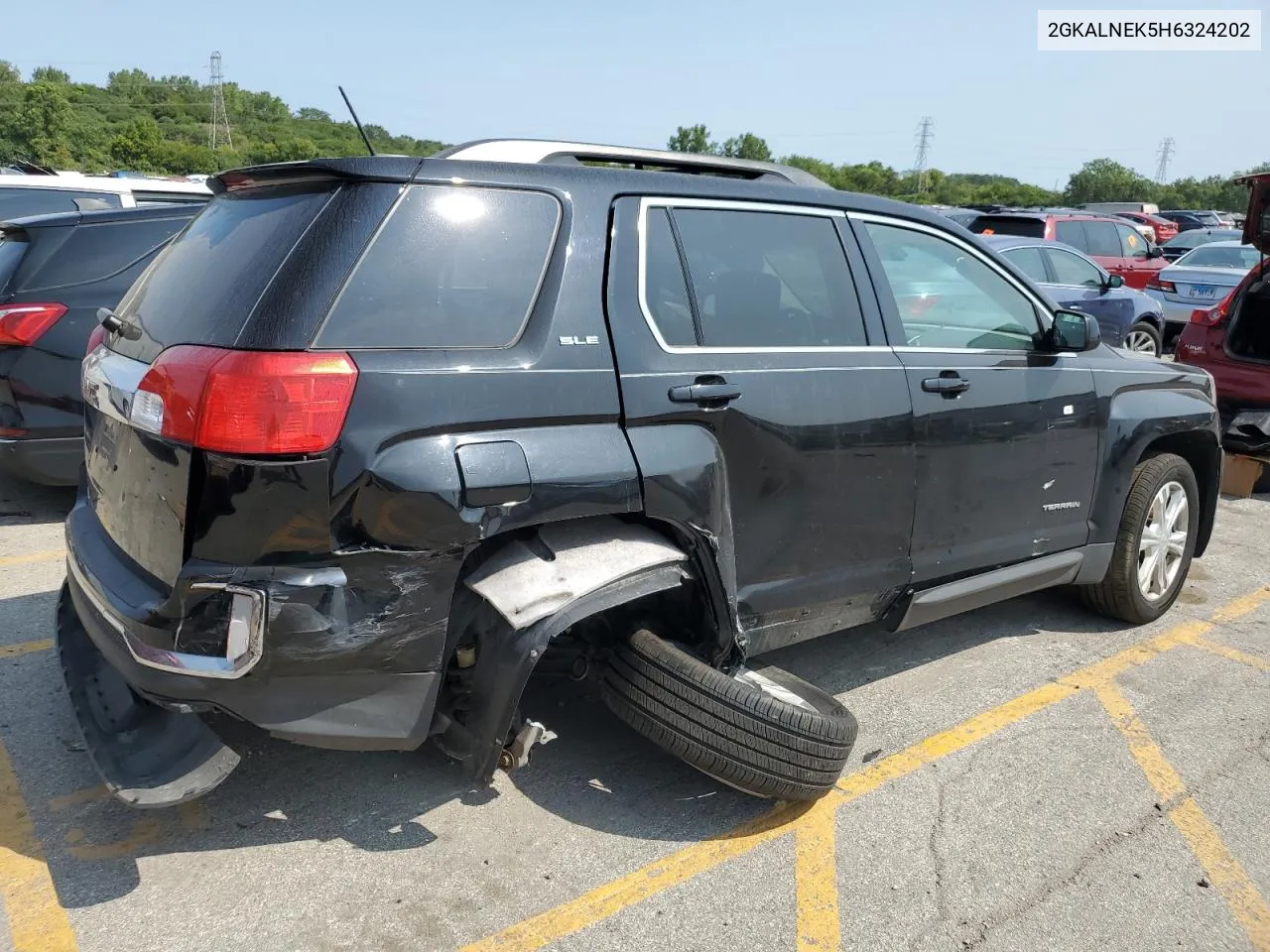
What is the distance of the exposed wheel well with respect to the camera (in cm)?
500

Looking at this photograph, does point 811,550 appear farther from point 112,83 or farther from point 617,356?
point 112,83

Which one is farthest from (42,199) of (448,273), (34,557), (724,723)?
(724,723)

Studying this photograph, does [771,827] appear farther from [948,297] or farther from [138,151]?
[138,151]

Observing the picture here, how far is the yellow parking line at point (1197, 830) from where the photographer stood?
2.81 meters

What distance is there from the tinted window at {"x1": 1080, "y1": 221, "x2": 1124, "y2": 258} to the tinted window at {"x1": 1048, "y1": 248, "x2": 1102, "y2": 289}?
12.3 ft

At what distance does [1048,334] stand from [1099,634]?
1.55 meters

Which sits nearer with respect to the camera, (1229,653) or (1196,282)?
(1229,653)

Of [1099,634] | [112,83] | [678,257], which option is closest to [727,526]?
[678,257]

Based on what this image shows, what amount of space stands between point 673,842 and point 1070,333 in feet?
8.55

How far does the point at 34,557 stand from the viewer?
17.1 ft

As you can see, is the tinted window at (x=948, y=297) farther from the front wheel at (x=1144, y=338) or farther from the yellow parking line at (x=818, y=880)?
the front wheel at (x=1144, y=338)

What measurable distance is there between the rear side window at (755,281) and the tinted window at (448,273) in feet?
1.36

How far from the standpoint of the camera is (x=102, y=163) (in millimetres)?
55156

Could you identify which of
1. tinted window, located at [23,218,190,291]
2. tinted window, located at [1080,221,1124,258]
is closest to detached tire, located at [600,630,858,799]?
tinted window, located at [23,218,190,291]
